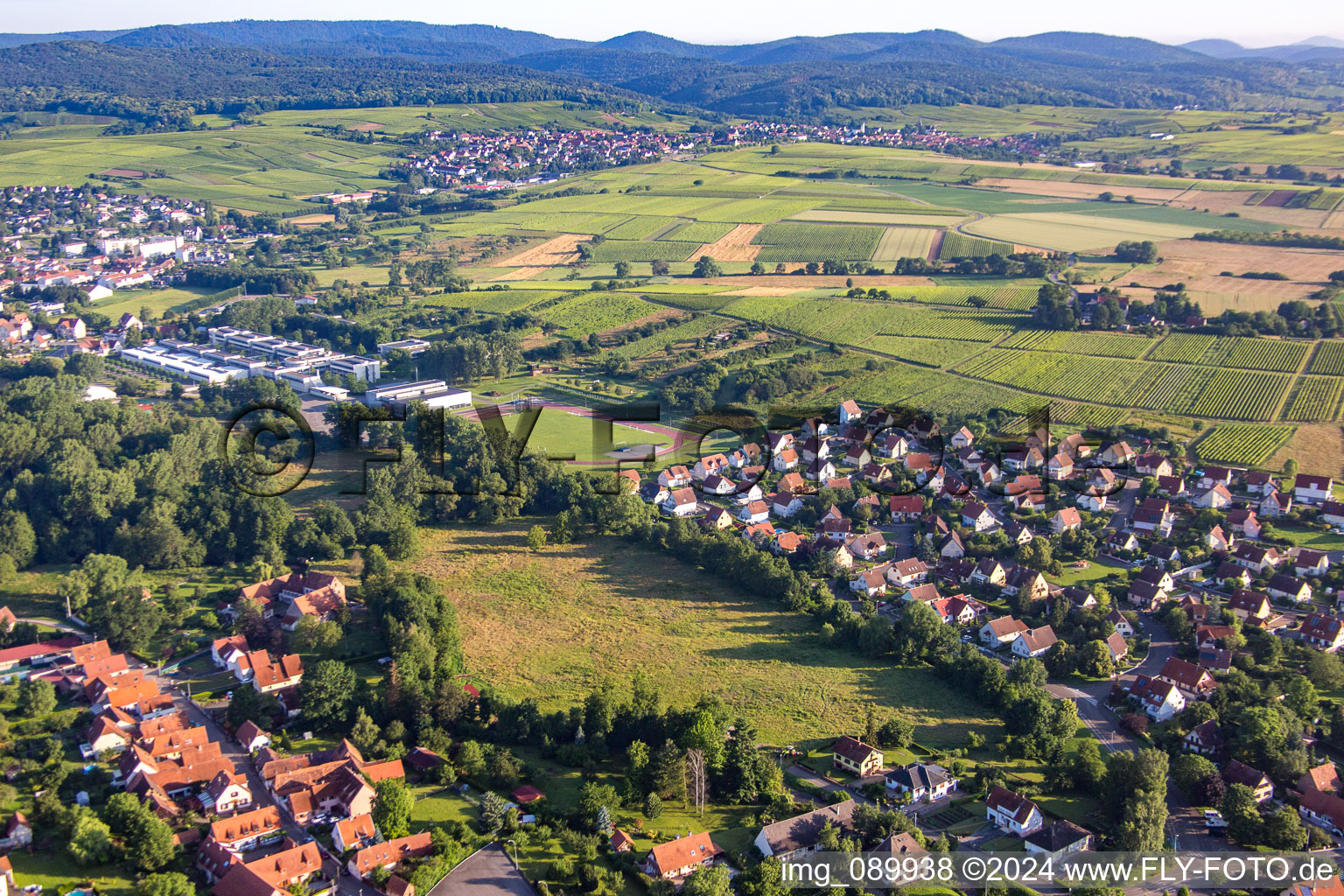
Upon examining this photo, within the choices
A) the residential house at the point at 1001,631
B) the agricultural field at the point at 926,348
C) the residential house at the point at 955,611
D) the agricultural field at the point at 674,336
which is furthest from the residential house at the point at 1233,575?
the agricultural field at the point at 674,336

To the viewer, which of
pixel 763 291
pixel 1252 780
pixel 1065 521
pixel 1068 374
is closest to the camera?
pixel 1252 780

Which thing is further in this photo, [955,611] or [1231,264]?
[1231,264]

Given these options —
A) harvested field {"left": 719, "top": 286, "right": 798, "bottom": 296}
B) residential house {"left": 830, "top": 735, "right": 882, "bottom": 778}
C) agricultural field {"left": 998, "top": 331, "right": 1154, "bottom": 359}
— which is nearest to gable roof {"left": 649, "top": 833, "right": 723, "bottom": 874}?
residential house {"left": 830, "top": 735, "right": 882, "bottom": 778}

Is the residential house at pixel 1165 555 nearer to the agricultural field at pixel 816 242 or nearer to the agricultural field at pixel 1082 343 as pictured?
the agricultural field at pixel 1082 343

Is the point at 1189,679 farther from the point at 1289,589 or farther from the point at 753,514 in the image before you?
the point at 753,514

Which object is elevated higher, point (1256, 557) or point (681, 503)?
point (681, 503)

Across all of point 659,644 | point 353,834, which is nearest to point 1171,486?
point 659,644

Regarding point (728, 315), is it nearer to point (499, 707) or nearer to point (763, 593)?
point (763, 593)
